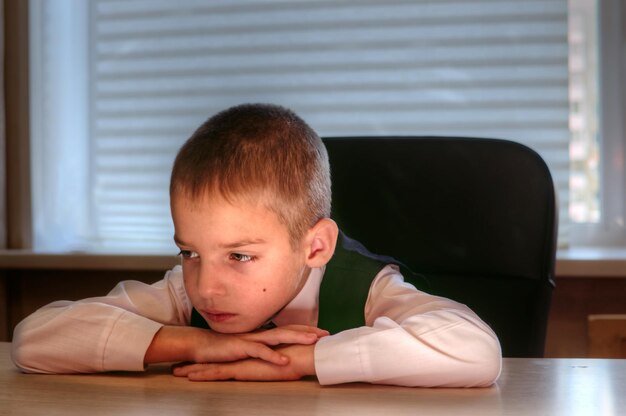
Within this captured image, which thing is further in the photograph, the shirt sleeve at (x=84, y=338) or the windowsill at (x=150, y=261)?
the windowsill at (x=150, y=261)

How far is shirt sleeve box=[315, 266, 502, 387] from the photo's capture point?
86cm

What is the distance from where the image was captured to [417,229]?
57.3 inches

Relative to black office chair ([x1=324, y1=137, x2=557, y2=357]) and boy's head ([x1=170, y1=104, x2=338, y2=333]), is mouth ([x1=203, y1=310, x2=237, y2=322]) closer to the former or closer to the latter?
boy's head ([x1=170, y1=104, x2=338, y2=333])

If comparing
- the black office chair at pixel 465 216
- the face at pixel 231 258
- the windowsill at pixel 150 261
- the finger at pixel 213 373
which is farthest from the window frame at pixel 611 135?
the finger at pixel 213 373

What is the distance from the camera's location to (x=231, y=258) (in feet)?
3.14

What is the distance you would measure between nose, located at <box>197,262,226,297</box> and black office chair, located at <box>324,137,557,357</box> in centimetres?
57

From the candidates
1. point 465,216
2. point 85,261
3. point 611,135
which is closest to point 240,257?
point 465,216

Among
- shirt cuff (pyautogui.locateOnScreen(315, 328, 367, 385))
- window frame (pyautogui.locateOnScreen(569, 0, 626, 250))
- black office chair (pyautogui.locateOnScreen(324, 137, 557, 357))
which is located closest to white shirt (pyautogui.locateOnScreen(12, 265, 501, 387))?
shirt cuff (pyautogui.locateOnScreen(315, 328, 367, 385))

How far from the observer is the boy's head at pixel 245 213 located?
942mm

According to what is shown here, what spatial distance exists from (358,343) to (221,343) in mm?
165

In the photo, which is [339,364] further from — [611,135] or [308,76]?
[611,135]

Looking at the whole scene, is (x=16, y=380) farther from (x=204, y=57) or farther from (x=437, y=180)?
(x=204, y=57)

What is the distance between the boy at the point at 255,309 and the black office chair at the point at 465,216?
1.17 feet

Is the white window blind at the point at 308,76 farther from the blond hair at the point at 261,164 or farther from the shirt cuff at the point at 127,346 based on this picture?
the shirt cuff at the point at 127,346
